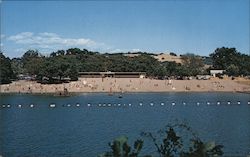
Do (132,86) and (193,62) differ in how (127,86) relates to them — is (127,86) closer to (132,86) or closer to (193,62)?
(132,86)

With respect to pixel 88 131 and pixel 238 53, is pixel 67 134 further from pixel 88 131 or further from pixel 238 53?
pixel 238 53

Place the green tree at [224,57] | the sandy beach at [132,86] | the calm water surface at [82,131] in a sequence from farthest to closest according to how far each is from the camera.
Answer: the green tree at [224,57], the sandy beach at [132,86], the calm water surface at [82,131]

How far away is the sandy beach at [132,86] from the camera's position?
89250 mm

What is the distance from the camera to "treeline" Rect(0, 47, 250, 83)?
297ft

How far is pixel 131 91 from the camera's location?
303ft

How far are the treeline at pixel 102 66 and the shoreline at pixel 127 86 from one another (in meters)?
2.49

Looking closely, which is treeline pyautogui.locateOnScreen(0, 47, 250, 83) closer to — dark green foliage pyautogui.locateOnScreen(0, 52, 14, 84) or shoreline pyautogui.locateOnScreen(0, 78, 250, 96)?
dark green foliage pyautogui.locateOnScreen(0, 52, 14, 84)

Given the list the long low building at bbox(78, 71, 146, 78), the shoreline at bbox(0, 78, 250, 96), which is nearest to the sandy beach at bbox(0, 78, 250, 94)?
the shoreline at bbox(0, 78, 250, 96)

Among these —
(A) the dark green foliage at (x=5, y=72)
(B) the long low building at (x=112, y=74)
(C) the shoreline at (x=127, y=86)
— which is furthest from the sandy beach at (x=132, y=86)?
(B) the long low building at (x=112, y=74)

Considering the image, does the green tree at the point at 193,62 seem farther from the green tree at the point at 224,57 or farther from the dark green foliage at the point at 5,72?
the dark green foliage at the point at 5,72

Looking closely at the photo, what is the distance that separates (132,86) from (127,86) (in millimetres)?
1074

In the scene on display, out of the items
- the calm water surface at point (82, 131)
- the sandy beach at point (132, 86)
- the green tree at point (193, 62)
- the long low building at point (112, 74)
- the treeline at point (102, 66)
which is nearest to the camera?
the calm water surface at point (82, 131)

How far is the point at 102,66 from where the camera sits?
106 metres

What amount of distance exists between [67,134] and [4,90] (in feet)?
197
